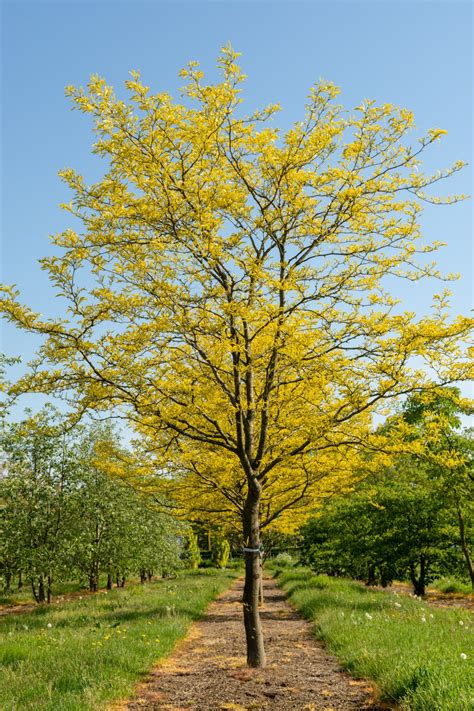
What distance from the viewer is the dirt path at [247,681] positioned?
5.33 m

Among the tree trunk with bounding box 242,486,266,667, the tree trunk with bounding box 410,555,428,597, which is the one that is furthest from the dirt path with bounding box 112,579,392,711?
the tree trunk with bounding box 410,555,428,597

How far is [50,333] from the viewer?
6016 mm

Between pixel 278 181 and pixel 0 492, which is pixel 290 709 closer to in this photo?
pixel 278 181

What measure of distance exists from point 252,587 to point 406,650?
2035 mm

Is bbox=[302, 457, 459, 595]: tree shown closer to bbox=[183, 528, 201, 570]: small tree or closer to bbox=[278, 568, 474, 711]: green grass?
bbox=[278, 568, 474, 711]: green grass

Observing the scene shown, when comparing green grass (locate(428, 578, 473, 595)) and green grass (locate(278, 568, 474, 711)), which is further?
green grass (locate(428, 578, 473, 595))

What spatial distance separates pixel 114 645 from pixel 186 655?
1302 millimetres

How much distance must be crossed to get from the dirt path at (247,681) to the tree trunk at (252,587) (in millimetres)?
217

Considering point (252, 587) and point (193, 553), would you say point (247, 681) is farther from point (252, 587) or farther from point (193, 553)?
point (193, 553)

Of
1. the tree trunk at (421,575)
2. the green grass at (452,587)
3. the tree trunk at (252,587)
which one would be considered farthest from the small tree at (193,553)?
the tree trunk at (252,587)

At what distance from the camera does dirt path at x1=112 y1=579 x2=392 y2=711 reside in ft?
17.5

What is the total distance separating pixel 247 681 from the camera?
619 cm

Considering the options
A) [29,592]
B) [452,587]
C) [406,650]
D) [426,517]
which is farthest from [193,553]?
[406,650]

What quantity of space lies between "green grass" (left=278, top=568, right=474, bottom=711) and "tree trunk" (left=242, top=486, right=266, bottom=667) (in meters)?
1.12
